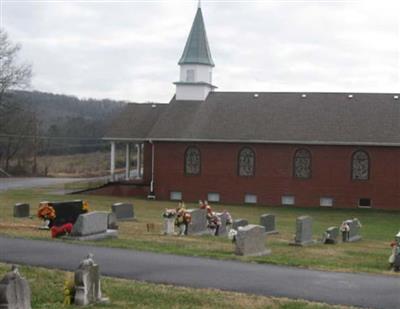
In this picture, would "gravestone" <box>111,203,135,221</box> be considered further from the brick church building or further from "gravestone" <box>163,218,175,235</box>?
the brick church building

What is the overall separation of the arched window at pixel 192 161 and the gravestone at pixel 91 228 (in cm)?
2650

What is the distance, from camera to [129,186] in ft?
159

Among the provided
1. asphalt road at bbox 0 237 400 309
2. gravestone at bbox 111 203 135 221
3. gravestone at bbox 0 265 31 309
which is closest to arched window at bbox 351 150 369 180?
gravestone at bbox 111 203 135 221

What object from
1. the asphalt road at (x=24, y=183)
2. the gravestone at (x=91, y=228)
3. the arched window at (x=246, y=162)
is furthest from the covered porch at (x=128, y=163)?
the gravestone at (x=91, y=228)

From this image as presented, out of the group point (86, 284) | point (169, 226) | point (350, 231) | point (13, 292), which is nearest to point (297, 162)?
point (350, 231)

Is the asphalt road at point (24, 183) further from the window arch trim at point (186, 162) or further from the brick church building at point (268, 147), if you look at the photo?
the window arch trim at point (186, 162)

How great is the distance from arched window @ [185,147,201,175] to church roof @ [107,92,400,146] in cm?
85

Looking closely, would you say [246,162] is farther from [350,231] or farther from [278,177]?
[350,231]

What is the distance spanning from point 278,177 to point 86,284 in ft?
115

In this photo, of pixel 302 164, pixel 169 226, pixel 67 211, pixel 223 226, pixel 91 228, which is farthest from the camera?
pixel 302 164

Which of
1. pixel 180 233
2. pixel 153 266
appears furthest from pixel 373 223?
pixel 153 266

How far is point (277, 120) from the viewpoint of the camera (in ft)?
156

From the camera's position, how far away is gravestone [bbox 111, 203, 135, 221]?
96.5 ft

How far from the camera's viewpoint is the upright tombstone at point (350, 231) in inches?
1035
